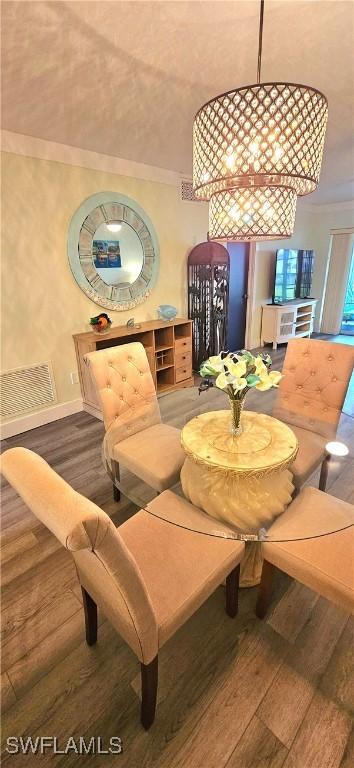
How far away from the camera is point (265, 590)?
1354 mm

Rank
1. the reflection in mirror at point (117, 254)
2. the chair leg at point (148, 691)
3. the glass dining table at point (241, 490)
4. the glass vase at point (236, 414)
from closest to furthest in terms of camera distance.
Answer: the chair leg at point (148, 691) < the glass dining table at point (241, 490) < the glass vase at point (236, 414) < the reflection in mirror at point (117, 254)

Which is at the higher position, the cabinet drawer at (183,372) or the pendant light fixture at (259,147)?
the pendant light fixture at (259,147)

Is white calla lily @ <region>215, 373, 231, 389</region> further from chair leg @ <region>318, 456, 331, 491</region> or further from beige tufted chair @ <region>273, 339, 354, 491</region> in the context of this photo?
chair leg @ <region>318, 456, 331, 491</region>

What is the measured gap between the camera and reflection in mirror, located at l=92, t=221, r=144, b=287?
3.19 metres

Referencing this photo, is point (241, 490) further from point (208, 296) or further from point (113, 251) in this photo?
point (208, 296)

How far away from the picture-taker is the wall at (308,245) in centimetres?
528

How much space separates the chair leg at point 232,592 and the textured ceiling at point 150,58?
2.33m

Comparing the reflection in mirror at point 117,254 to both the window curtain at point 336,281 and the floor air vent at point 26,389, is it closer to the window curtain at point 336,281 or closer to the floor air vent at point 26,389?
the floor air vent at point 26,389

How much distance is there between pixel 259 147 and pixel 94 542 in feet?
4.39

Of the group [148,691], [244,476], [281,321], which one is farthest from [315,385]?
[281,321]

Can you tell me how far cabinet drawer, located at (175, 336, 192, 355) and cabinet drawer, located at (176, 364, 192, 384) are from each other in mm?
195

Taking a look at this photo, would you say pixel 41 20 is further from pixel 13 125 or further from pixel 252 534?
pixel 252 534

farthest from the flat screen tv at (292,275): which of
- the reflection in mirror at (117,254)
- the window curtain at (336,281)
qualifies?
the reflection in mirror at (117,254)

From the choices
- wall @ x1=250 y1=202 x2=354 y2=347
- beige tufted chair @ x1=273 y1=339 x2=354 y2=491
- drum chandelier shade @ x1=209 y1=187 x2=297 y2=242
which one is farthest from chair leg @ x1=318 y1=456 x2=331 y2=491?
wall @ x1=250 y1=202 x2=354 y2=347
